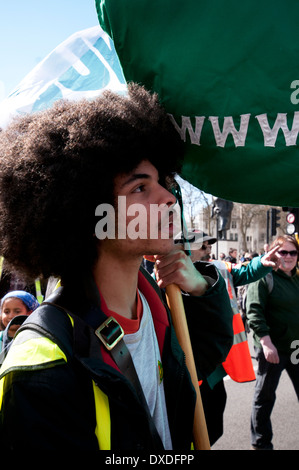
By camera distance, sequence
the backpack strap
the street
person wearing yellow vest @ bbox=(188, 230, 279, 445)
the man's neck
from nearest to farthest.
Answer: the man's neck
person wearing yellow vest @ bbox=(188, 230, 279, 445)
the street
the backpack strap

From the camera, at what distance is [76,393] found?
1205mm

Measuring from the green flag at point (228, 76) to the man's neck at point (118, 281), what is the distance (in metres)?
0.50

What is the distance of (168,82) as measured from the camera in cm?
162

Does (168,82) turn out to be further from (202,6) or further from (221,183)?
(221,183)


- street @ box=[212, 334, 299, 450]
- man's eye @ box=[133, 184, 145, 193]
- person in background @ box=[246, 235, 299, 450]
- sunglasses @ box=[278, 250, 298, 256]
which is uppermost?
man's eye @ box=[133, 184, 145, 193]

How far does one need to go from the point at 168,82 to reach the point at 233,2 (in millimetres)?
341

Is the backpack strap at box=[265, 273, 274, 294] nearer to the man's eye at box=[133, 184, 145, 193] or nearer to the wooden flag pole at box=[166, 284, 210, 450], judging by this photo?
the wooden flag pole at box=[166, 284, 210, 450]

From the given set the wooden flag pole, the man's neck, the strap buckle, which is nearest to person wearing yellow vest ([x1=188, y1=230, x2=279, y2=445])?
the wooden flag pole

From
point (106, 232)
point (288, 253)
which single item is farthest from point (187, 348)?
point (288, 253)

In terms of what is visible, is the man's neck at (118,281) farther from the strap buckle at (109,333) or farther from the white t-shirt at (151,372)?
the strap buckle at (109,333)

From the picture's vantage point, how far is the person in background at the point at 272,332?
412cm

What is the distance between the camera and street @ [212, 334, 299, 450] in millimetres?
4258

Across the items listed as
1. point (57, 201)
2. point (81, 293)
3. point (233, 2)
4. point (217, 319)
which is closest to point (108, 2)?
point (233, 2)

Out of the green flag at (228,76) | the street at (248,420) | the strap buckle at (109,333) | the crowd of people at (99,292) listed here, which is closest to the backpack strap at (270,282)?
the street at (248,420)
